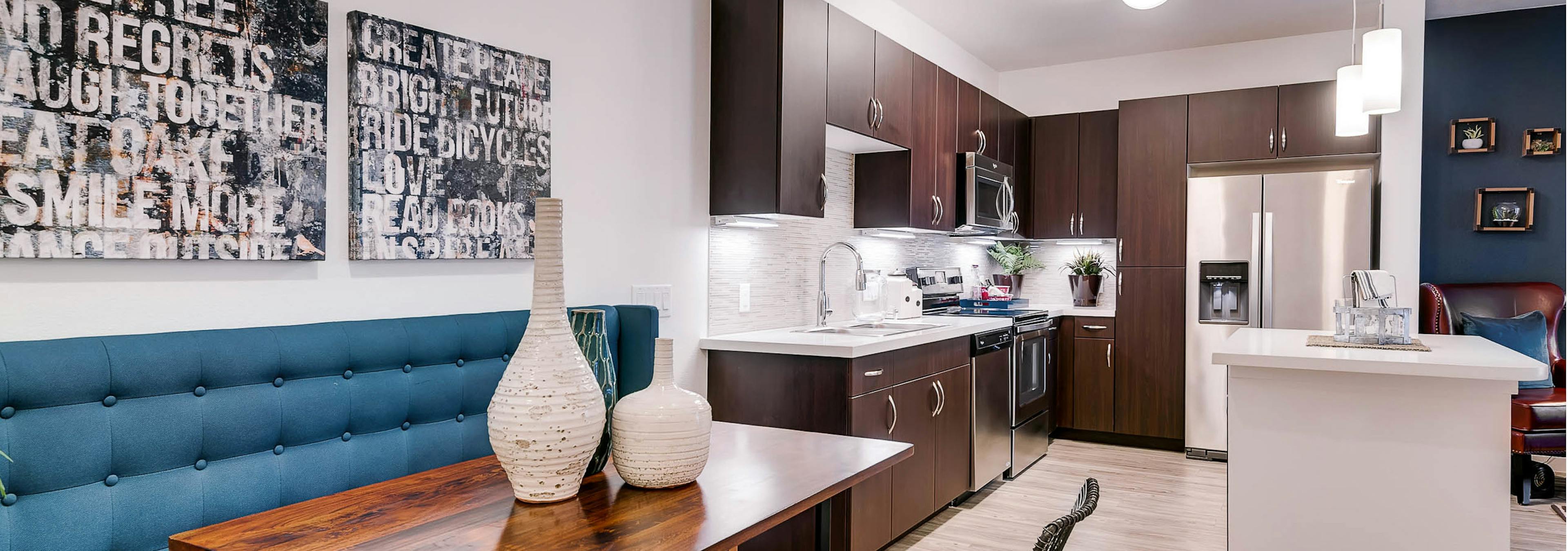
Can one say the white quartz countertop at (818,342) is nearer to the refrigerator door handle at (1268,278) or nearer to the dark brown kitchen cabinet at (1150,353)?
the dark brown kitchen cabinet at (1150,353)

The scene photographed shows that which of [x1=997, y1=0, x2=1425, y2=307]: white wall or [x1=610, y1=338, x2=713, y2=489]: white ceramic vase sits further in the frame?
[x1=997, y1=0, x2=1425, y2=307]: white wall

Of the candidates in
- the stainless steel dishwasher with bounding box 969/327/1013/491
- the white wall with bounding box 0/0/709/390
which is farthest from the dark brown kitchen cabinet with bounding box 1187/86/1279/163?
the white wall with bounding box 0/0/709/390

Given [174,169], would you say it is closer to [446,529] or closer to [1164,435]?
[446,529]

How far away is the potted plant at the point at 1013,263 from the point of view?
553 cm

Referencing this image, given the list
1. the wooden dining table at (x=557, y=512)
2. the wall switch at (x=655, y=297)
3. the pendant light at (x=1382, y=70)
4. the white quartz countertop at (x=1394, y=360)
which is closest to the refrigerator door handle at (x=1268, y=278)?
the white quartz countertop at (x=1394, y=360)

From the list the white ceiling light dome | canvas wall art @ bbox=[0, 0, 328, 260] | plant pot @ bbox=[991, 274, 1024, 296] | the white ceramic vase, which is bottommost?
the white ceramic vase

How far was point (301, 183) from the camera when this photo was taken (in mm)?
1766

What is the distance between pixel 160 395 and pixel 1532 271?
592 centimetres

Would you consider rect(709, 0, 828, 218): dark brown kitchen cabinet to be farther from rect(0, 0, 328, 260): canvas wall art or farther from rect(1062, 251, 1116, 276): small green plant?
rect(1062, 251, 1116, 276): small green plant

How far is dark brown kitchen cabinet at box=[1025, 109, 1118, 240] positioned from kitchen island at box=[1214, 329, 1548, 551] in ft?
9.04

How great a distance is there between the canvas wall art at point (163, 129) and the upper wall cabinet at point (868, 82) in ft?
6.10

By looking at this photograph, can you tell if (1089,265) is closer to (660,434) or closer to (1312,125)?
(1312,125)

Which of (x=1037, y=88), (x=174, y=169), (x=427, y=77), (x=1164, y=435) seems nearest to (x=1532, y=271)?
(x=1164, y=435)

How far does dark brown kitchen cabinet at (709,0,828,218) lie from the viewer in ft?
9.43
